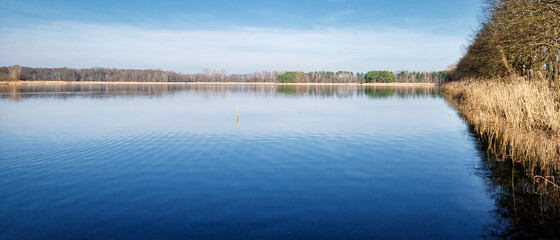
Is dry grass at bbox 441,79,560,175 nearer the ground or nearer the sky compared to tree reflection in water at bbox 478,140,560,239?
nearer the sky

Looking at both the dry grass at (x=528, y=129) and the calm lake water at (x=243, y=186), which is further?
the dry grass at (x=528, y=129)

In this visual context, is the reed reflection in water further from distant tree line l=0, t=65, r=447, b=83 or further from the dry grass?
distant tree line l=0, t=65, r=447, b=83

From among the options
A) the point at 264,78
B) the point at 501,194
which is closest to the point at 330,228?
the point at 501,194

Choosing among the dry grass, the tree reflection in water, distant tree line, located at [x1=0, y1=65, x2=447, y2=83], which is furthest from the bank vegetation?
distant tree line, located at [x1=0, y1=65, x2=447, y2=83]

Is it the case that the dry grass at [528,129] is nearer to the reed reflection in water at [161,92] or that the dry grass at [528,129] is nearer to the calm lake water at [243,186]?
the calm lake water at [243,186]

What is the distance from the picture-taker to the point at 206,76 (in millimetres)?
174750

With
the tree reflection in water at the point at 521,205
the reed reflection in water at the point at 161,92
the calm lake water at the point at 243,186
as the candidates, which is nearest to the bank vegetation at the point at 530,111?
the tree reflection in water at the point at 521,205

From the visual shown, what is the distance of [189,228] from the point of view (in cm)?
513

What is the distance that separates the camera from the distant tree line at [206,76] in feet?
483

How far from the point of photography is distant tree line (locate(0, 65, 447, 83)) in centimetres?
14712

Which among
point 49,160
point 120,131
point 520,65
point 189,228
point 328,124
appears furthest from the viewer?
point 520,65

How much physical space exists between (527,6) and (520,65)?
10812 mm

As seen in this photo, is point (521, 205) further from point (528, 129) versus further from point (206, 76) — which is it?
point (206, 76)

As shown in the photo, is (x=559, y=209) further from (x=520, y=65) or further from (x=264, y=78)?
(x=264, y=78)
